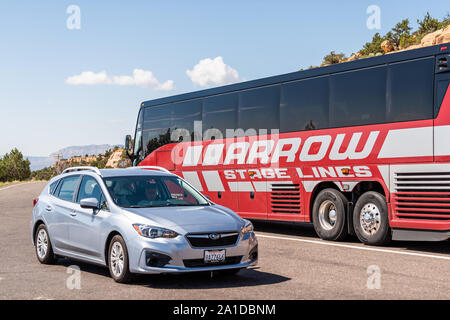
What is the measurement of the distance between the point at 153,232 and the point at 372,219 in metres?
6.25

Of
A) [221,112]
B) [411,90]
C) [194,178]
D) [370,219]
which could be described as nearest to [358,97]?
[411,90]

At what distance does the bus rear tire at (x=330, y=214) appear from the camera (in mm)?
13805

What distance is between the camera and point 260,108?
1612cm

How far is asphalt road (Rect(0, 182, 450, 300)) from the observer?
25.6 feet

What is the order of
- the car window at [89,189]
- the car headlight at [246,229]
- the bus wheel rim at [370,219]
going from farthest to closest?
the bus wheel rim at [370,219] < the car window at [89,189] < the car headlight at [246,229]

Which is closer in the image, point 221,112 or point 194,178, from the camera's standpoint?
point 221,112

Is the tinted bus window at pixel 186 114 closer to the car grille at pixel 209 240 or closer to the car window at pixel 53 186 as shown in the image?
the car window at pixel 53 186

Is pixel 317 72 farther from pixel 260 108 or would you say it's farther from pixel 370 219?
pixel 370 219

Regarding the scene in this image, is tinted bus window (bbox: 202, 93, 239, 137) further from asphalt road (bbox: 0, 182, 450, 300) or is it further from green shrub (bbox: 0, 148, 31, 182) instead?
green shrub (bbox: 0, 148, 31, 182)

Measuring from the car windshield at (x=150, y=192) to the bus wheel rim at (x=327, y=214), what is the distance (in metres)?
5.00

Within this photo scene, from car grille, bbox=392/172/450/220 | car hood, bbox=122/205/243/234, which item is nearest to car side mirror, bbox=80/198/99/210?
car hood, bbox=122/205/243/234

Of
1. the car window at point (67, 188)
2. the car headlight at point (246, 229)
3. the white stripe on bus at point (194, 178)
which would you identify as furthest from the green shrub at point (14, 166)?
the car headlight at point (246, 229)

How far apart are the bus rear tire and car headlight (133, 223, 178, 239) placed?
646cm
